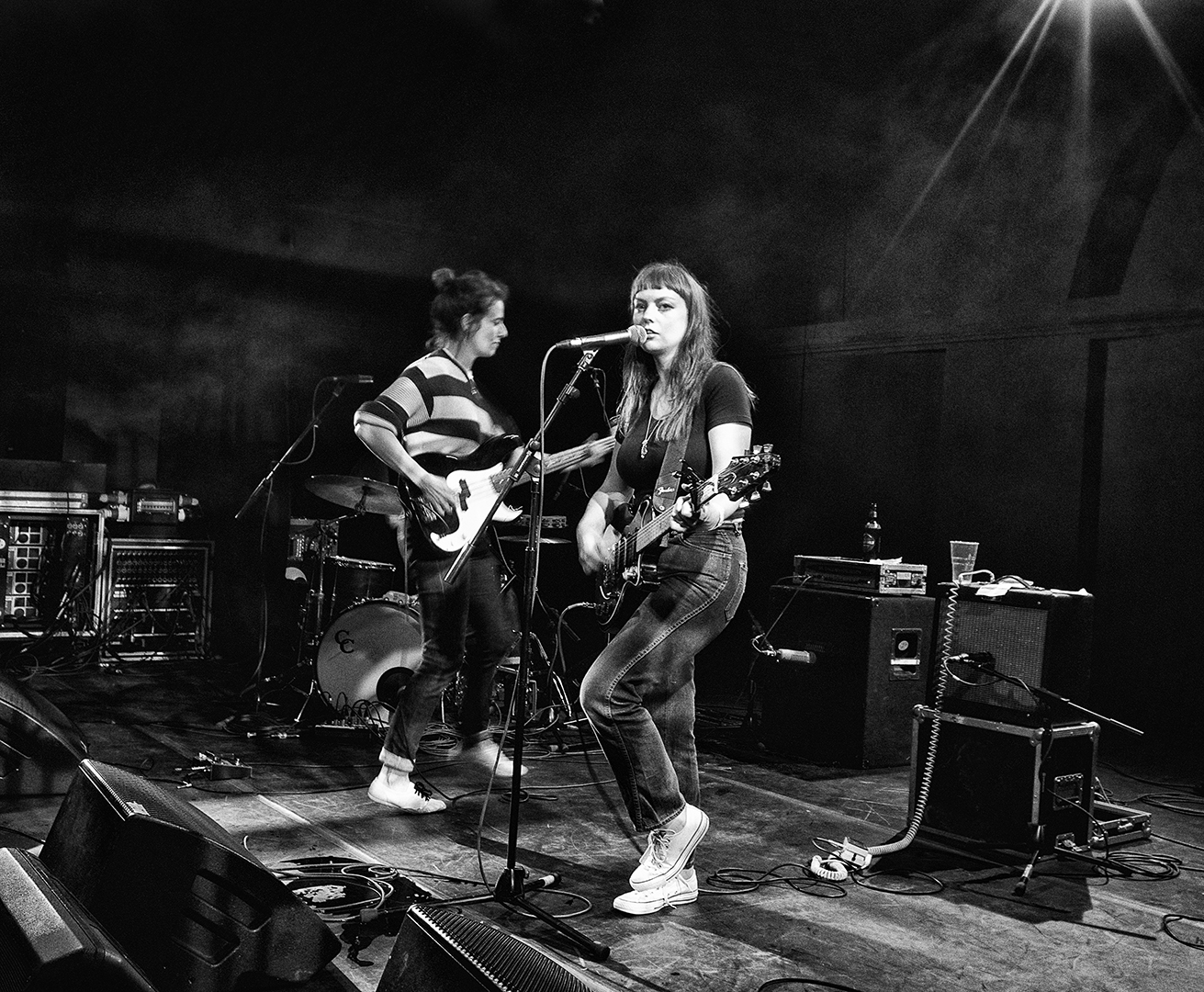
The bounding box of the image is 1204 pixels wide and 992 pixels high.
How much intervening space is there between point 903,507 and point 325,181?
5.16 m

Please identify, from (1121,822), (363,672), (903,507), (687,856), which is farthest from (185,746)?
(903,507)

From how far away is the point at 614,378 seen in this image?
862cm

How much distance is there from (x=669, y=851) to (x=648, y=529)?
0.95 m

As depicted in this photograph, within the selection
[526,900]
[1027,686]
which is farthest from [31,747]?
[1027,686]

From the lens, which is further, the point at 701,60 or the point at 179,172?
the point at 179,172

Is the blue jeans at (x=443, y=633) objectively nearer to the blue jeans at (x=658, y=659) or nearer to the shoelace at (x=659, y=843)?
the blue jeans at (x=658, y=659)

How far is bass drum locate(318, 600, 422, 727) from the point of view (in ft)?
18.7

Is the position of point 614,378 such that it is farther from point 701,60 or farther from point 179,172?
point 179,172

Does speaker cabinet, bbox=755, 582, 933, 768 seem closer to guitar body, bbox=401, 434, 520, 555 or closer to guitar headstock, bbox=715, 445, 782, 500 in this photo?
guitar body, bbox=401, 434, 520, 555

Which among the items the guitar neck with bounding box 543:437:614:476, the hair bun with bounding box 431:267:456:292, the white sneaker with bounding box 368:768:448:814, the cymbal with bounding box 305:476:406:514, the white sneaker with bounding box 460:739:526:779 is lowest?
the white sneaker with bounding box 460:739:526:779

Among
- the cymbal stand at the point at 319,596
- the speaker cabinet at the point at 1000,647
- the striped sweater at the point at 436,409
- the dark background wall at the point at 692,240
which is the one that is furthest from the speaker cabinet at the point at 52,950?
the cymbal stand at the point at 319,596

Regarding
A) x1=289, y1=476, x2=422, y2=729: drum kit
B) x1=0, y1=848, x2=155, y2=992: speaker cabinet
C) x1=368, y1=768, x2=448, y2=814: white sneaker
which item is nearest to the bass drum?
x1=289, y1=476, x2=422, y2=729: drum kit

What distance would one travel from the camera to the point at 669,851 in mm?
3086

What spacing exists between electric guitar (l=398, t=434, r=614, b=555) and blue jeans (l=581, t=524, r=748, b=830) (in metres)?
0.95
